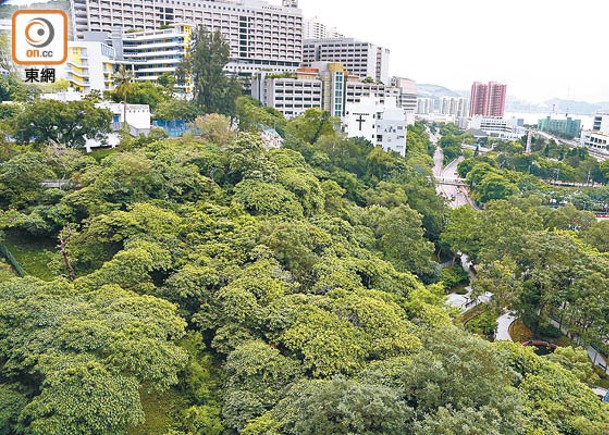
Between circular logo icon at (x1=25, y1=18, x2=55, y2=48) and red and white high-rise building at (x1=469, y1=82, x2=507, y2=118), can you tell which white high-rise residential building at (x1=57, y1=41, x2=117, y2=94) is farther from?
red and white high-rise building at (x1=469, y1=82, x2=507, y2=118)

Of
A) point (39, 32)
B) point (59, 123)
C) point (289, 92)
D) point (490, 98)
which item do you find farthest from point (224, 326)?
point (490, 98)

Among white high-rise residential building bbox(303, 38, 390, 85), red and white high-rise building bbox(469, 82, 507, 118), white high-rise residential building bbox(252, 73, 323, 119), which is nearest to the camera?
white high-rise residential building bbox(252, 73, 323, 119)

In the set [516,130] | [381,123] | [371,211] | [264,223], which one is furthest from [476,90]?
[264,223]

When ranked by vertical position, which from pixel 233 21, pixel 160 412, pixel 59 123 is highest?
pixel 233 21

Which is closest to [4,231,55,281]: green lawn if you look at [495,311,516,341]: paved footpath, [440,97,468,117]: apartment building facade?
[495,311,516,341]: paved footpath

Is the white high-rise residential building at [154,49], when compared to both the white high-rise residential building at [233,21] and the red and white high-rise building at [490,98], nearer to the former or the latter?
the white high-rise residential building at [233,21]

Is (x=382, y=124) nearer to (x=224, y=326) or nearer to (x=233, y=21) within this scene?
(x=233, y=21)

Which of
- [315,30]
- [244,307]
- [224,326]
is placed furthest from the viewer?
[315,30]
